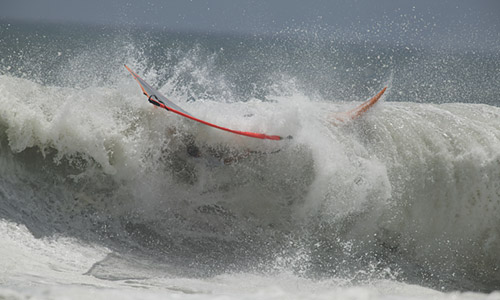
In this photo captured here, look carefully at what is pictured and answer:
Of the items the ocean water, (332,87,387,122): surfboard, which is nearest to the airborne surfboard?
(332,87,387,122): surfboard

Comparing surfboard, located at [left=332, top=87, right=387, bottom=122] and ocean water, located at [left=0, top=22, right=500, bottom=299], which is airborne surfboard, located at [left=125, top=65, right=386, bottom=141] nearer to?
surfboard, located at [left=332, top=87, right=387, bottom=122]

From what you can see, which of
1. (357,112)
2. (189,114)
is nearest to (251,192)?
(189,114)

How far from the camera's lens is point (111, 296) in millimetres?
2324

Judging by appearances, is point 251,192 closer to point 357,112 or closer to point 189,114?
point 189,114

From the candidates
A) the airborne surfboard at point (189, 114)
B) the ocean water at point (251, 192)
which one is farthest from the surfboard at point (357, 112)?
the ocean water at point (251, 192)

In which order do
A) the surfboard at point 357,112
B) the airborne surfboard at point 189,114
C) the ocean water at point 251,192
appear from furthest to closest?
1. the surfboard at point 357,112
2. the airborne surfboard at point 189,114
3. the ocean water at point 251,192

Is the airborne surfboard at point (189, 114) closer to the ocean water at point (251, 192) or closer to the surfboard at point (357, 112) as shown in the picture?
the surfboard at point (357, 112)

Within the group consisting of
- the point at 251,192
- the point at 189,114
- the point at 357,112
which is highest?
the point at 357,112

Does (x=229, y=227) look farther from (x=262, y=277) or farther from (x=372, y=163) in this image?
(x=372, y=163)

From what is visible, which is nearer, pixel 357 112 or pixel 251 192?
pixel 251 192

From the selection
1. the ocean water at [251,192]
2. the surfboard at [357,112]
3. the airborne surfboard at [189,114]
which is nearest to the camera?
the ocean water at [251,192]

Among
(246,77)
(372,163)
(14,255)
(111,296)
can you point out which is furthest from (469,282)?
(246,77)

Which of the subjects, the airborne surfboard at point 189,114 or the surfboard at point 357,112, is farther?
the surfboard at point 357,112

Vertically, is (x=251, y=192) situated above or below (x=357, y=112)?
below
